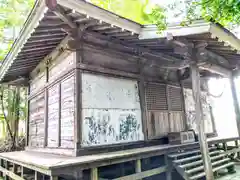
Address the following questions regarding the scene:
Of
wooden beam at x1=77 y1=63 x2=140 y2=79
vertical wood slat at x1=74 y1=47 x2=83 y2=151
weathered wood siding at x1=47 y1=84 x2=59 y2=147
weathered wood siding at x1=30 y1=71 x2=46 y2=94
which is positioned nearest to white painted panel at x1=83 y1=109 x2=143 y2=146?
vertical wood slat at x1=74 y1=47 x2=83 y2=151

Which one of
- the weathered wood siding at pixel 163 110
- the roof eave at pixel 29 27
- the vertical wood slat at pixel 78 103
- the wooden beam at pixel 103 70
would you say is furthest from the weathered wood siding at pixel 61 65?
the weathered wood siding at pixel 163 110

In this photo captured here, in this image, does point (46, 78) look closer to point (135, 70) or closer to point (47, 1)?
point (135, 70)

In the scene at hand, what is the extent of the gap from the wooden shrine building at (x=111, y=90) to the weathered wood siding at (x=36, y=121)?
7 cm

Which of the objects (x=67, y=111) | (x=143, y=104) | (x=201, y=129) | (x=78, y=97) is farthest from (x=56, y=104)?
(x=201, y=129)

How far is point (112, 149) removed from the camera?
4629 mm

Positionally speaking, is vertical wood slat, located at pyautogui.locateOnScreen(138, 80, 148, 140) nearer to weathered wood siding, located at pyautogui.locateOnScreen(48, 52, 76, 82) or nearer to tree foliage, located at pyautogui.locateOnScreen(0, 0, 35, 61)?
weathered wood siding, located at pyautogui.locateOnScreen(48, 52, 76, 82)

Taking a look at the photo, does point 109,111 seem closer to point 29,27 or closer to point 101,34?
point 101,34

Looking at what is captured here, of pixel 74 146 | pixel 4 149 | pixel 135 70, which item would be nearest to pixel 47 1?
pixel 74 146

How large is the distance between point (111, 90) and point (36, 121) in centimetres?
356

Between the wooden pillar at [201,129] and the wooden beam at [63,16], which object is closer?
the wooden beam at [63,16]

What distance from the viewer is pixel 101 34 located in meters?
4.89

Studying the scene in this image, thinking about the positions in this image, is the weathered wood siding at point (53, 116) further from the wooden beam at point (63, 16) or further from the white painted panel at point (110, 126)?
the wooden beam at point (63, 16)

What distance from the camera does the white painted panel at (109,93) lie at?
457 centimetres

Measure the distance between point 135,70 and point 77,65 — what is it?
1.91m
